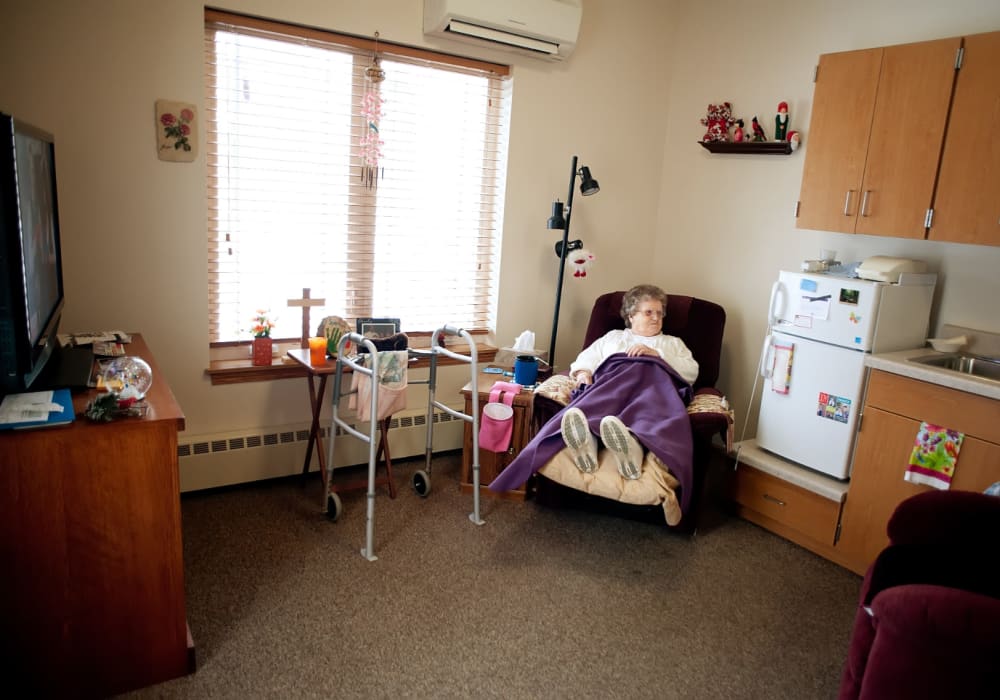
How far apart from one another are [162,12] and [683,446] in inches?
106

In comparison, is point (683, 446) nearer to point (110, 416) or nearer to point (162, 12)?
point (110, 416)

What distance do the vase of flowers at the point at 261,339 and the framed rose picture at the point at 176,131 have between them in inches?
28.9

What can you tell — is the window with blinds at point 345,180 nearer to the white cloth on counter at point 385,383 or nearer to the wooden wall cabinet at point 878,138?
the white cloth on counter at point 385,383

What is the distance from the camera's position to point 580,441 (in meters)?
2.79

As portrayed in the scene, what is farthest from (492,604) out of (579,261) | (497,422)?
(579,261)

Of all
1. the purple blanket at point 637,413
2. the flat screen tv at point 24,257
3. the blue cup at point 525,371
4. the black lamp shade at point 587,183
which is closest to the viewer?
the flat screen tv at point 24,257

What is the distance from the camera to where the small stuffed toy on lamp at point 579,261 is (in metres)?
3.85

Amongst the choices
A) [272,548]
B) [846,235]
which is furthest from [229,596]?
[846,235]

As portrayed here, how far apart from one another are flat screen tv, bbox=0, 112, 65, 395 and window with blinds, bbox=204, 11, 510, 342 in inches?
37.6

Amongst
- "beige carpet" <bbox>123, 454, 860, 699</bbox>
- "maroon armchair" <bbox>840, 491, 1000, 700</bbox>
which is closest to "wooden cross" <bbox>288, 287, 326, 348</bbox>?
"beige carpet" <bbox>123, 454, 860, 699</bbox>

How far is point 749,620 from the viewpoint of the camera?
256 centimetres

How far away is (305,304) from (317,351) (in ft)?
0.97

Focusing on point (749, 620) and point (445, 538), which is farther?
point (445, 538)

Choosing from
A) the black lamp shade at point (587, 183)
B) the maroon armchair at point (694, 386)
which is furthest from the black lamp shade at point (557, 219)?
the maroon armchair at point (694, 386)
